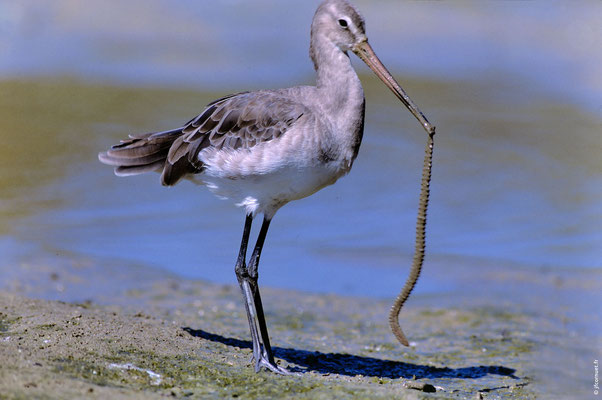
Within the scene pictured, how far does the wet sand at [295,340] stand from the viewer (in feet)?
20.6

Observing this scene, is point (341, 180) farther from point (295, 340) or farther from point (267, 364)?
point (267, 364)

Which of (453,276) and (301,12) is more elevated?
(301,12)

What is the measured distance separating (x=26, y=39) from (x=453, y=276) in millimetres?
12245

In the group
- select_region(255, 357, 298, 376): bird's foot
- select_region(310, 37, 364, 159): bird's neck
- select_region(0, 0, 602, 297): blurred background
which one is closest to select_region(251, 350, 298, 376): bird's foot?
select_region(255, 357, 298, 376): bird's foot

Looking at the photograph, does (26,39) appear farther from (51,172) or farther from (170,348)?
(170,348)

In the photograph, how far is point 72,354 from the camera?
6.48m

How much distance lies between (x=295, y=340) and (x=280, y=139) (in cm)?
236

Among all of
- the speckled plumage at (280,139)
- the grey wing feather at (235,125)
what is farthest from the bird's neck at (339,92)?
the grey wing feather at (235,125)

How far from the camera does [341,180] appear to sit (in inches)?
561

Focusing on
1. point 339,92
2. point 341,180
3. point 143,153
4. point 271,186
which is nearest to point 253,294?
point 271,186

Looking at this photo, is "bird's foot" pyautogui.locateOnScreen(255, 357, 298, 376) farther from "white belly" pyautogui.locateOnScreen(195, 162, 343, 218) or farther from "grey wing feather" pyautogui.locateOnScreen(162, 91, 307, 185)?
"grey wing feather" pyautogui.locateOnScreen(162, 91, 307, 185)

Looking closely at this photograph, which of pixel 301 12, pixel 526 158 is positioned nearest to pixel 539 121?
pixel 526 158

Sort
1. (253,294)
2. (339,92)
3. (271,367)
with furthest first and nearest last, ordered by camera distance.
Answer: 1. (253,294)
2. (339,92)
3. (271,367)

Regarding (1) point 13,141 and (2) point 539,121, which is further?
(2) point 539,121
